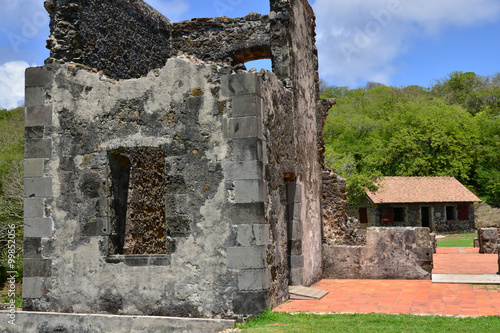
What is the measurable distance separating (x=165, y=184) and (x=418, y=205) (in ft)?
90.2

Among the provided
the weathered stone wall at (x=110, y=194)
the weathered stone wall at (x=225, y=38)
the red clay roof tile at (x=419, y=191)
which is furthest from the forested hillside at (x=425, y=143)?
the weathered stone wall at (x=110, y=194)

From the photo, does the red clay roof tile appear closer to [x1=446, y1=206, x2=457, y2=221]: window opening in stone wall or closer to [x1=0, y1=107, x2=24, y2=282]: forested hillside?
[x1=446, y1=206, x2=457, y2=221]: window opening in stone wall

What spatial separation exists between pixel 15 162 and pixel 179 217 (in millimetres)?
15159

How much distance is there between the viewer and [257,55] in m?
12.5

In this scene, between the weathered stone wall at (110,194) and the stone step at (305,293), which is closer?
the weathered stone wall at (110,194)

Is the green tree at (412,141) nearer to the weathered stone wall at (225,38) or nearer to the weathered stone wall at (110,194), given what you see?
the weathered stone wall at (225,38)

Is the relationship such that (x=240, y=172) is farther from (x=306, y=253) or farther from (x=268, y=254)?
(x=306, y=253)

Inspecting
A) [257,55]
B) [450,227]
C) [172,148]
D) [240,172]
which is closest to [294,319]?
[240,172]

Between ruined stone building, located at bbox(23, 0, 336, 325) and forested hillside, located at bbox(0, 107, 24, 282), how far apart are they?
6.50 meters

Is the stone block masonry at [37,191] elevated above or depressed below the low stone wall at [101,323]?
above

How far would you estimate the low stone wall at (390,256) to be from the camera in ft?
33.6

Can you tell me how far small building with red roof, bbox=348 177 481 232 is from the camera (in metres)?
32.4

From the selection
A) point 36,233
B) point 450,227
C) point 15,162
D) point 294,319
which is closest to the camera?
point 294,319

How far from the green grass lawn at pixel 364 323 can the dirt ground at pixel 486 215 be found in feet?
101
